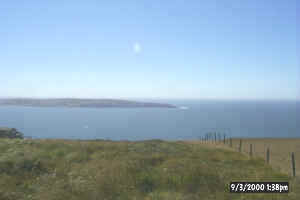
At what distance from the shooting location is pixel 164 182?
8.31 meters

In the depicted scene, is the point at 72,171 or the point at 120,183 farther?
the point at 72,171

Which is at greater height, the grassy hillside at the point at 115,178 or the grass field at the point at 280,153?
the grassy hillside at the point at 115,178

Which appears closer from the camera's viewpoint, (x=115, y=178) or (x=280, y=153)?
(x=115, y=178)

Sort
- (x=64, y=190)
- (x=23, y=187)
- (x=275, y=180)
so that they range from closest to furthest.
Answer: (x=64, y=190) → (x=23, y=187) → (x=275, y=180)

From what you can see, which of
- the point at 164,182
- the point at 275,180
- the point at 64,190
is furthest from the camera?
the point at 275,180

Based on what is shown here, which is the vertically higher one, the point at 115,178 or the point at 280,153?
the point at 115,178

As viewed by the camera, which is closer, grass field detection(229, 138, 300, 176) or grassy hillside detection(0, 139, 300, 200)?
grassy hillside detection(0, 139, 300, 200)

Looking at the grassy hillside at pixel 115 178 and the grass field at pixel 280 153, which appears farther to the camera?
the grass field at pixel 280 153

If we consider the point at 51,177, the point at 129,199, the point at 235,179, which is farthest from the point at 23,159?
the point at 235,179

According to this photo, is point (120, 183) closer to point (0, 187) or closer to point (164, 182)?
point (164, 182)

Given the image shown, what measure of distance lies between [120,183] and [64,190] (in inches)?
85.5

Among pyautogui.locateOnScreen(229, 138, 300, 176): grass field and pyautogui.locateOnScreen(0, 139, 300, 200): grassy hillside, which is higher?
pyautogui.locateOnScreen(0, 139, 300, 200): grassy hillside

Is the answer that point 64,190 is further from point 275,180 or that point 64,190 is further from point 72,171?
point 275,180

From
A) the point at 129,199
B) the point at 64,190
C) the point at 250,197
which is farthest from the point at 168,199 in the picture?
the point at 64,190
